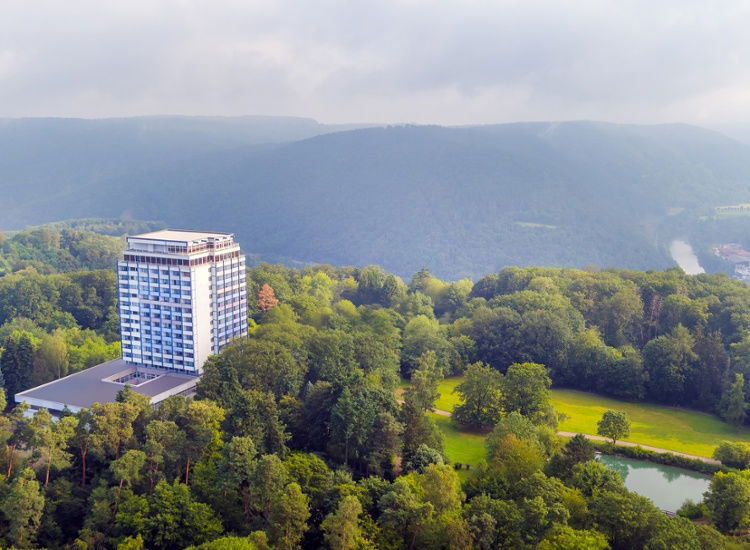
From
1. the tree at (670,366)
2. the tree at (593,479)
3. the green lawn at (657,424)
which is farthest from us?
the tree at (670,366)

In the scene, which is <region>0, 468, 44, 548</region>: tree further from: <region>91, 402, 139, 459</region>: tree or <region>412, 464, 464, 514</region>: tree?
<region>412, 464, 464, 514</region>: tree

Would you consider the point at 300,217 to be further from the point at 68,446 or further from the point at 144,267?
the point at 68,446

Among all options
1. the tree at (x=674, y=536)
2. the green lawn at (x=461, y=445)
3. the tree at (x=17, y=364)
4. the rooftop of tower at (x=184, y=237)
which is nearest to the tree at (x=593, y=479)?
the tree at (x=674, y=536)

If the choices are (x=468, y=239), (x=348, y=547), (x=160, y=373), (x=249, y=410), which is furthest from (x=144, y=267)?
(x=468, y=239)

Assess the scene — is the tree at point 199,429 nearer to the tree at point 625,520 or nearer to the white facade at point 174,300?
the white facade at point 174,300

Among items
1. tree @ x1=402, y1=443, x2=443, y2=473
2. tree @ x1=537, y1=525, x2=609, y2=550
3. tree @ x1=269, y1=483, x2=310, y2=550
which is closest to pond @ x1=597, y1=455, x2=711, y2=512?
tree @ x1=537, y1=525, x2=609, y2=550
